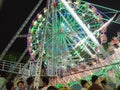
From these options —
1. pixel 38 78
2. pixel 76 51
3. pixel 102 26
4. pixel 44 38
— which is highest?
pixel 44 38

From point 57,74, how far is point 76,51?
7673 mm

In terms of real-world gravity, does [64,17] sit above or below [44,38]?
below

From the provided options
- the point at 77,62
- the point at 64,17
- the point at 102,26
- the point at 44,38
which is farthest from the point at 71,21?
the point at 44,38

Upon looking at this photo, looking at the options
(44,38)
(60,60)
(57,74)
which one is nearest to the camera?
(44,38)

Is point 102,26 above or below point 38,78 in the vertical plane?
below

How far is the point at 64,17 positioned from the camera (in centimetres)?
1805

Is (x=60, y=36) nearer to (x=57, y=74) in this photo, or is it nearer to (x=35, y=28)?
(x=35, y=28)

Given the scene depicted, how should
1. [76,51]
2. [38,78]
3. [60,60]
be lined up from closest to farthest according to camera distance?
[38,78] → [60,60] → [76,51]

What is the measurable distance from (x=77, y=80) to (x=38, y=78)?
293 cm

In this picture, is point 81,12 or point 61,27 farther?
point 81,12

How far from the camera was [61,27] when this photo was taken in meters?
17.3

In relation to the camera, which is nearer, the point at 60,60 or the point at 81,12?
the point at 60,60

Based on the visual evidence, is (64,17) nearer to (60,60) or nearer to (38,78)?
(60,60)

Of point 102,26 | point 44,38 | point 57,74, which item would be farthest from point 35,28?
point 44,38
